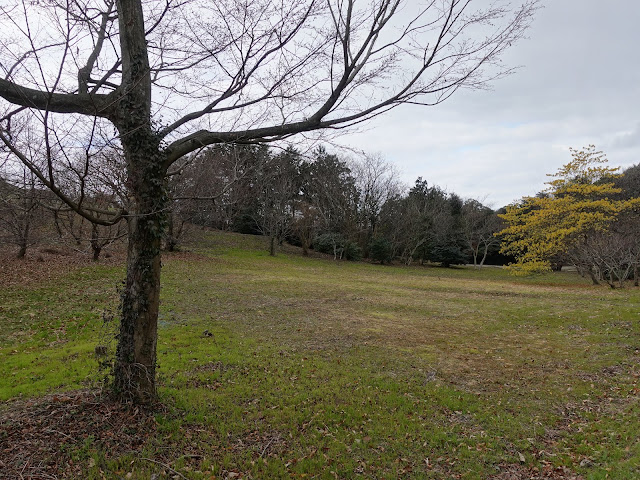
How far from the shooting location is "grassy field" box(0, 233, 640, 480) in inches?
142

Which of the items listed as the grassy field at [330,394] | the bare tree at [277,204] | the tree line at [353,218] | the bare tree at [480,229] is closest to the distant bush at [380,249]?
the tree line at [353,218]

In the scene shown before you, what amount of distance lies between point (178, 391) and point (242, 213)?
31177mm

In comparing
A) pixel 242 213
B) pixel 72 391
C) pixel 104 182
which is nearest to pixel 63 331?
pixel 72 391

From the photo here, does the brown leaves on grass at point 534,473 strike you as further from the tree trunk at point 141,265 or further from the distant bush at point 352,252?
the distant bush at point 352,252

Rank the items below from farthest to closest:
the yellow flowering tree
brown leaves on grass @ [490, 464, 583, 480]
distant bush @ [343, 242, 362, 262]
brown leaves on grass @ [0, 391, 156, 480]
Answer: distant bush @ [343, 242, 362, 262] → the yellow flowering tree → brown leaves on grass @ [490, 464, 583, 480] → brown leaves on grass @ [0, 391, 156, 480]

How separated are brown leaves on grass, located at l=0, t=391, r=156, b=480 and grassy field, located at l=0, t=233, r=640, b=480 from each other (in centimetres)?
2

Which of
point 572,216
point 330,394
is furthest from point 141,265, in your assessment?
point 572,216

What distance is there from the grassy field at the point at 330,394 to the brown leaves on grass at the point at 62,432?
0.05 ft

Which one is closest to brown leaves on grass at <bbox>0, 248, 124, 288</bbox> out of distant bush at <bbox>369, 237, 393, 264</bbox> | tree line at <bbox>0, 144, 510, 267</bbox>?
tree line at <bbox>0, 144, 510, 267</bbox>

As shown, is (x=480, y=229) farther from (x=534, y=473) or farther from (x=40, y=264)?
(x=534, y=473)

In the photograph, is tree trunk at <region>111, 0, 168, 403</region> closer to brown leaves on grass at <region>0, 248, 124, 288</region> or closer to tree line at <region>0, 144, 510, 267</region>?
brown leaves on grass at <region>0, 248, 124, 288</region>

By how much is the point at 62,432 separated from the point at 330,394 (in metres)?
3.00

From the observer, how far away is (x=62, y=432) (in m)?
3.60

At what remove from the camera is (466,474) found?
3.59 meters
